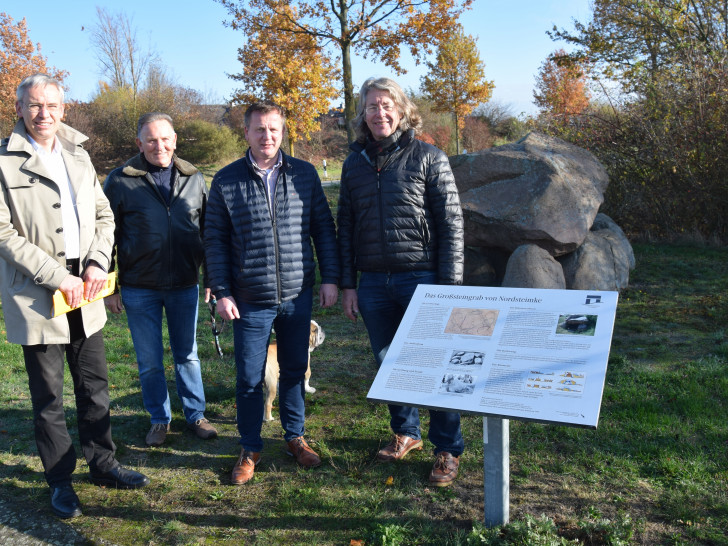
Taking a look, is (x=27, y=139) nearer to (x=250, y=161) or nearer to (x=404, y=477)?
(x=250, y=161)

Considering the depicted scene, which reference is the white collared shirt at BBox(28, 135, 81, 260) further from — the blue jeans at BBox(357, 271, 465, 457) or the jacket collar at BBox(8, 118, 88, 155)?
the blue jeans at BBox(357, 271, 465, 457)

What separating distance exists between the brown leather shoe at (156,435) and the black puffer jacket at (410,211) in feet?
6.62

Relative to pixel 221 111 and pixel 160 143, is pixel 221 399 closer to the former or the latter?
pixel 160 143

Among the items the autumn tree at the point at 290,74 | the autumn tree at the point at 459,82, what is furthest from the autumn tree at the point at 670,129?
the autumn tree at the point at 459,82

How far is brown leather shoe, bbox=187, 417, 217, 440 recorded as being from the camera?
13.8 feet

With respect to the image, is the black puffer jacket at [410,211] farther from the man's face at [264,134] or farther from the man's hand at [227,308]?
the man's hand at [227,308]

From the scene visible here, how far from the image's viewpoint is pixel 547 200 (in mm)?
7039

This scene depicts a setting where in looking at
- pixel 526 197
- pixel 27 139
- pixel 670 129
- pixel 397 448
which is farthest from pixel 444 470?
pixel 670 129

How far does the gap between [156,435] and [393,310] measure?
1996 mm

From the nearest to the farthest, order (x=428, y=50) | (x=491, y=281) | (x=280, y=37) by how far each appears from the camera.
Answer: (x=491, y=281) → (x=428, y=50) → (x=280, y=37)

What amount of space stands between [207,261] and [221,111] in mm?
35184

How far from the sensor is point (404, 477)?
11.8ft

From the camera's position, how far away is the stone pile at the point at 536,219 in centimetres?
696

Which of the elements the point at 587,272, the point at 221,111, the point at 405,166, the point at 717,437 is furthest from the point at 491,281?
the point at 221,111
